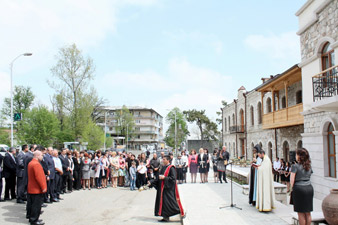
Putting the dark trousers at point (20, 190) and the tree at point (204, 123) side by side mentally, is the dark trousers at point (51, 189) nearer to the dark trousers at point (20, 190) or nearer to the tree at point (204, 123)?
the dark trousers at point (20, 190)

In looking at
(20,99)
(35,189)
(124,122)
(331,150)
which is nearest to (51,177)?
(35,189)

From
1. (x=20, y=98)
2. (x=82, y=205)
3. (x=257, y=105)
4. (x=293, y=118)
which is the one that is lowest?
(x=82, y=205)

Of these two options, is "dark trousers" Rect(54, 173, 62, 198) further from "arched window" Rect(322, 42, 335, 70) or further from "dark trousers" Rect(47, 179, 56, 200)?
"arched window" Rect(322, 42, 335, 70)

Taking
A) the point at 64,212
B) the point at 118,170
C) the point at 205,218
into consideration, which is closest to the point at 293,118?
the point at 118,170

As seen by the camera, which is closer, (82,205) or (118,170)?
(82,205)

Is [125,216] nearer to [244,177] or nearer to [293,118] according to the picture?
[244,177]

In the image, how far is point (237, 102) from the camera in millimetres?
36719

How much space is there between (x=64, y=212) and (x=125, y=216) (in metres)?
2.05

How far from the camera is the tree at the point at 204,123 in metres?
65.8

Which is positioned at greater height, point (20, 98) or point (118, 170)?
point (20, 98)

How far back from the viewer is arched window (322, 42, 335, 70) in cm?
1228

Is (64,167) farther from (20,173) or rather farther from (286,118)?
(286,118)

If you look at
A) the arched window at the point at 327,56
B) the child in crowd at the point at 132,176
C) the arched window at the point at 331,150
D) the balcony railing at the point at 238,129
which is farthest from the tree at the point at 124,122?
the arched window at the point at 331,150

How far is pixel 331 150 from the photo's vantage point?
40.6ft
